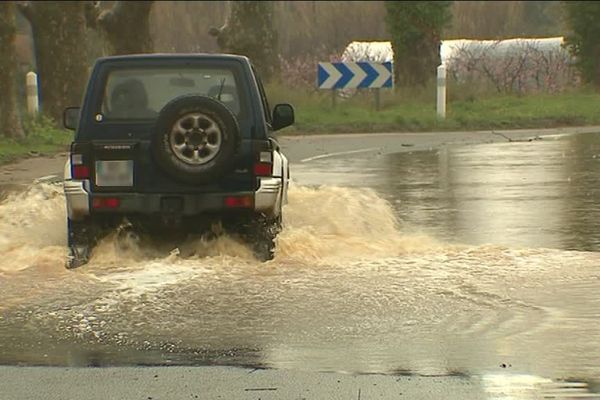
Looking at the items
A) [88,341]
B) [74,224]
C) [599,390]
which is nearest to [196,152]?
[74,224]

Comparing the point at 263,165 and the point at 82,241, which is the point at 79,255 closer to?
the point at 82,241

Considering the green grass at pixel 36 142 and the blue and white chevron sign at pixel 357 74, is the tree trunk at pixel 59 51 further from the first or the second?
the blue and white chevron sign at pixel 357 74

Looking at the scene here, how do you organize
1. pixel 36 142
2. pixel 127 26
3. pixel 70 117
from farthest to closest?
pixel 127 26 < pixel 36 142 < pixel 70 117

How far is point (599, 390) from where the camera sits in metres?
6.07

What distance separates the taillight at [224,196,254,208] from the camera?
31.7ft

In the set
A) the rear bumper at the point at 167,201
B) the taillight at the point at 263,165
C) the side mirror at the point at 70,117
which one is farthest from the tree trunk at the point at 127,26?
the taillight at the point at 263,165

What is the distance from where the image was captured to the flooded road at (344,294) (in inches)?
270

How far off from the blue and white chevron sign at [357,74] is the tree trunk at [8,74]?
956cm

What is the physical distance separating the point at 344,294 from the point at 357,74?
2217 centimetres

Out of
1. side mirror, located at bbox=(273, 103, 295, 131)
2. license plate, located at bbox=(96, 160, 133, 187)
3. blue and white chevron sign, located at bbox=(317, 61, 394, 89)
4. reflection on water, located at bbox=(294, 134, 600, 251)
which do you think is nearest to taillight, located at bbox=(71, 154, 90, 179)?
license plate, located at bbox=(96, 160, 133, 187)

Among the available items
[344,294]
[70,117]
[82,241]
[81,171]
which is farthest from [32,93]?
[344,294]

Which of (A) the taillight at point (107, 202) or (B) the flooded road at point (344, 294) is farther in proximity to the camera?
(A) the taillight at point (107, 202)

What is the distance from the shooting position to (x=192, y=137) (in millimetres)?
9625

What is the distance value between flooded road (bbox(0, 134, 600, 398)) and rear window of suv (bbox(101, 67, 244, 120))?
1.02m
